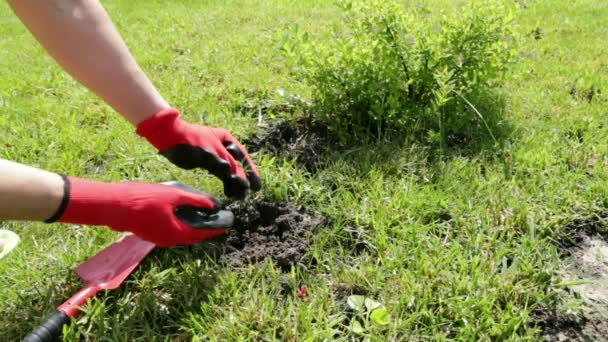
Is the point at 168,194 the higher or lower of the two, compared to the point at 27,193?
lower

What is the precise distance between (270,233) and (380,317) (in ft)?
1.95

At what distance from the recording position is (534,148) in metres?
2.26

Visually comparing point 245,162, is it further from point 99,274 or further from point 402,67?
point 402,67

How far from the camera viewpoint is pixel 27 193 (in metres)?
1.37

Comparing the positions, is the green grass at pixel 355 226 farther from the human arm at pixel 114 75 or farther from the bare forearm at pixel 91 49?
the bare forearm at pixel 91 49

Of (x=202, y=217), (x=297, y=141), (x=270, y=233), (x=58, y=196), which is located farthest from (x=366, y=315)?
(x=297, y=141)

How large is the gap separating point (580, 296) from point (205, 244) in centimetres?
132

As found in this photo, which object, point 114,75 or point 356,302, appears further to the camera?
point 114,75

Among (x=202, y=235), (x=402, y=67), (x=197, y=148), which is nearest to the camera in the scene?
(x=202, y=235)

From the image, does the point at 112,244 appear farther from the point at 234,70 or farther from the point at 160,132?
the point at 234,70

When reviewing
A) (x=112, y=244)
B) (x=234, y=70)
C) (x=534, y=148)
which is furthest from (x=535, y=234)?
(x=234, y=70)

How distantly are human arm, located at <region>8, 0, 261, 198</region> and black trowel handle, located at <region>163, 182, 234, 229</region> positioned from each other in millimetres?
128

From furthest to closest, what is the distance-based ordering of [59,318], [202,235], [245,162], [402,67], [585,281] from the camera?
1. [402,67]
2. [245,162]
3. [202,235]
4. [585,281]
5. [59,318]

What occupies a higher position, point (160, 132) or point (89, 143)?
point (160, 132)
